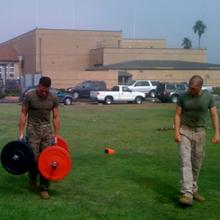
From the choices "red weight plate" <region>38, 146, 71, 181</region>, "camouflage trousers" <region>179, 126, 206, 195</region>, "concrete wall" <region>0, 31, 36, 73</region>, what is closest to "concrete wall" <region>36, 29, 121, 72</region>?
"concrete wall" <region>0, 31, 36, 73</region>

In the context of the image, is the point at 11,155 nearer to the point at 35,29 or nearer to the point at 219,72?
the point at 219,72

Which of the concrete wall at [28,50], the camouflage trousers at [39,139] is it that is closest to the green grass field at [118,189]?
the camouflage trousers at [39,139]

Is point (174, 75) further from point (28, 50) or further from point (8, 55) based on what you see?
point (8, 55)

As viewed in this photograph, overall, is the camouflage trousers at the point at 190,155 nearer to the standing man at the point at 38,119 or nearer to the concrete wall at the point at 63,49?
the standing man at the point at 38,119

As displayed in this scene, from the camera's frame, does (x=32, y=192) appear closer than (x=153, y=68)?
Yes

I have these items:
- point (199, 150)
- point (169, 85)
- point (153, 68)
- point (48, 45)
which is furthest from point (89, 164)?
point (48, 45)

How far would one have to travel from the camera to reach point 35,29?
86.9 m

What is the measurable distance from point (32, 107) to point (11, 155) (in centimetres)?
83

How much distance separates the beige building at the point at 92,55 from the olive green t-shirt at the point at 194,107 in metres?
65.5

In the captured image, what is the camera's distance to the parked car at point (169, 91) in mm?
46594

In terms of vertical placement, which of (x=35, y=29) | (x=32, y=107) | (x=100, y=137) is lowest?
(x=100, y=137)

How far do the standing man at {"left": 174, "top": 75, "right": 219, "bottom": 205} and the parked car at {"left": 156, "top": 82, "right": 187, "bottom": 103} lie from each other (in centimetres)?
3829

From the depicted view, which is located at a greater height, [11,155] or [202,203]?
[11,155]

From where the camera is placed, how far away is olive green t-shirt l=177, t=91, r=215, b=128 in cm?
804
